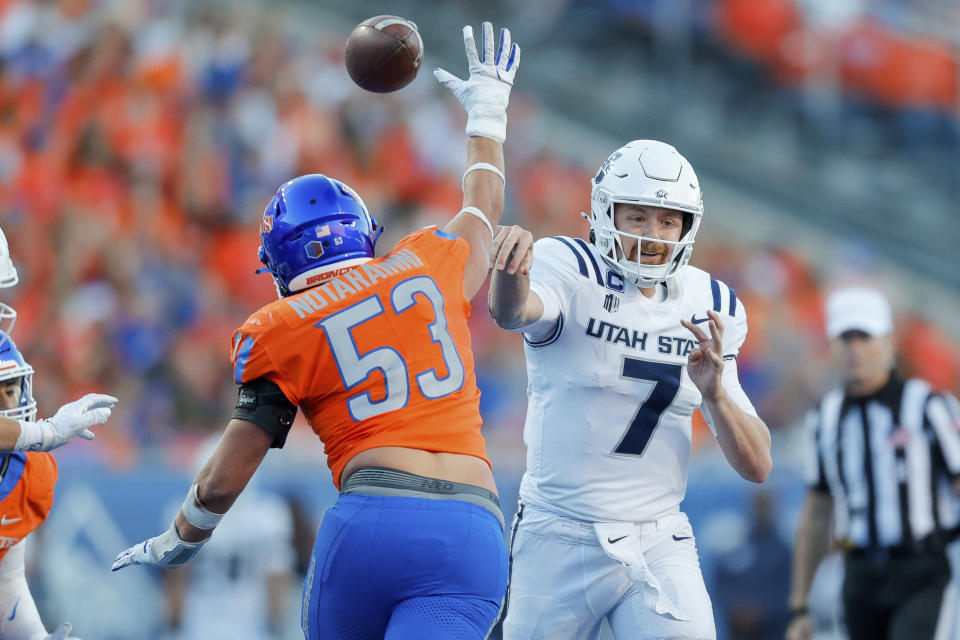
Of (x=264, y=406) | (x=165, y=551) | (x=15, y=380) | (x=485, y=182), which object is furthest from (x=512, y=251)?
(x=15, y=380)

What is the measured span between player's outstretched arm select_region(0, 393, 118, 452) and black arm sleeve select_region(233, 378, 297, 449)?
660 mm

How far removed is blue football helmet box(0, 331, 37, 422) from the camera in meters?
3.77

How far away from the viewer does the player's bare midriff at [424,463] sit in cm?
320

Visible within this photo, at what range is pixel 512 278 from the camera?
3607 millimetres

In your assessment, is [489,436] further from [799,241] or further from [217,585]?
[799,241]

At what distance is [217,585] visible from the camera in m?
6.72

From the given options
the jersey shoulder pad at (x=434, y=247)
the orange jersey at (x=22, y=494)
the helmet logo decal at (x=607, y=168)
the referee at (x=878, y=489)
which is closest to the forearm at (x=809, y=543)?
the referee at (x=878, y=489)

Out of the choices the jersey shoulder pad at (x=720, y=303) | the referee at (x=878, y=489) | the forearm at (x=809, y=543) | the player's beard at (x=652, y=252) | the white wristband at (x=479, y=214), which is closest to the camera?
the white wristband at (x=479, y=214)

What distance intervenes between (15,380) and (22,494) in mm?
356

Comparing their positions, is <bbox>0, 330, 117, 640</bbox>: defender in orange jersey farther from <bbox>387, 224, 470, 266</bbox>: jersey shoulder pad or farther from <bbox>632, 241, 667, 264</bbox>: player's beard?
<bbox>632, 241, 667, 264</bbox>: player's beard

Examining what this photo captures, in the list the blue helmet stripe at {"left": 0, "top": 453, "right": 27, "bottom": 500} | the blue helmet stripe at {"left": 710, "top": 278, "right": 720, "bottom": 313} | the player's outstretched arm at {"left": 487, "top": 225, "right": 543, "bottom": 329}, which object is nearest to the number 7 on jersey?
the blue helmet stripe at {"left": 710, "top": 278, "right": 720, "bottom": 313}

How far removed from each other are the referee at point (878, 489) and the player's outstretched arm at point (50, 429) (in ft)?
10.9

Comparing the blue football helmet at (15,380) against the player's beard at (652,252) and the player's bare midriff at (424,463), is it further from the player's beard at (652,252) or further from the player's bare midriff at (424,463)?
the player's beard at (652,252)

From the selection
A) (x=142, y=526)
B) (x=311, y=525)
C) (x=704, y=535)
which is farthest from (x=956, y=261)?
(x=142, y=526)
